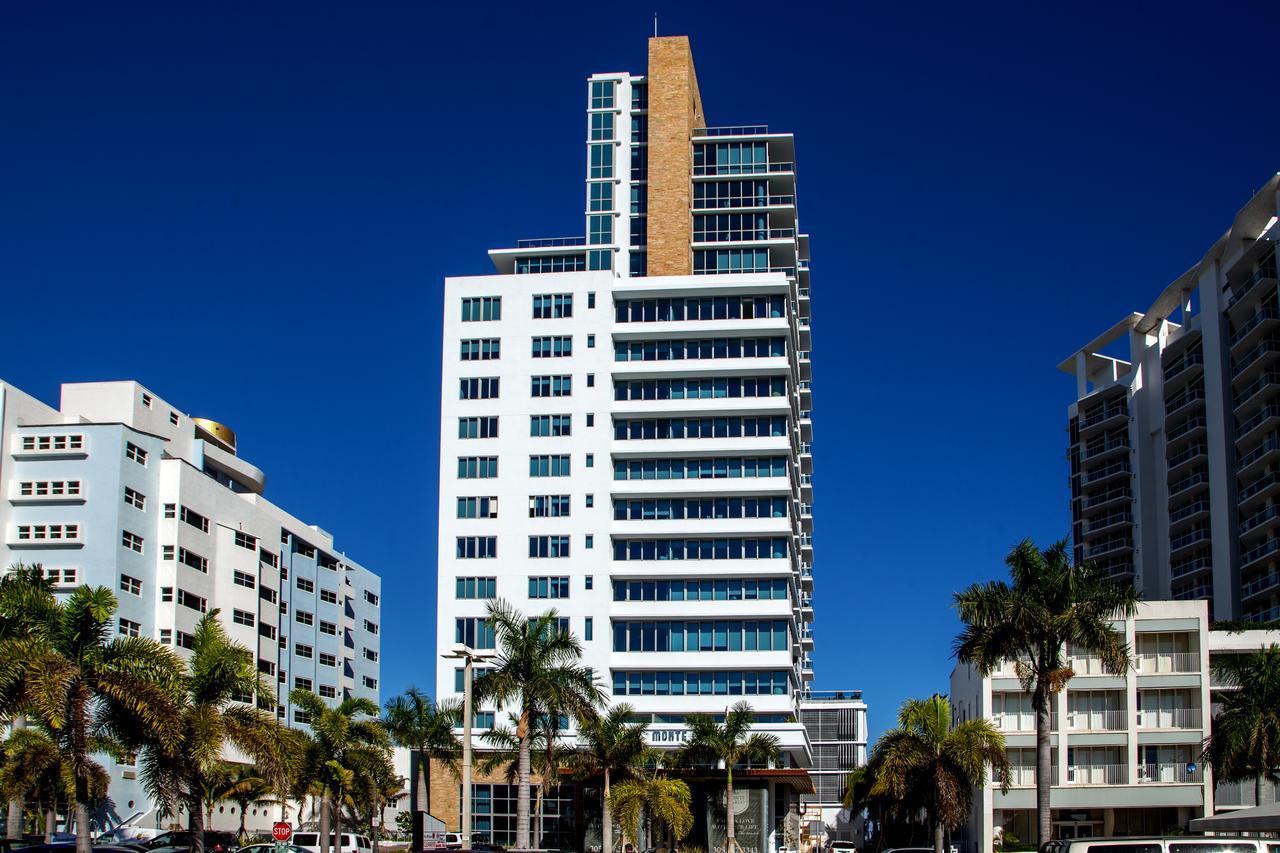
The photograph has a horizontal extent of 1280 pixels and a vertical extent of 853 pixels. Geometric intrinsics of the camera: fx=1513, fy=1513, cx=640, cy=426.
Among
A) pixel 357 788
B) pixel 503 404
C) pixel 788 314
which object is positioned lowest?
pixel 357 788

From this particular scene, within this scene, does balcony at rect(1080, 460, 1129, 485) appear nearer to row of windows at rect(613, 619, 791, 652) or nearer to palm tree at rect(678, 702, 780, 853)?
row of windows at rect(613, 619, 791, 652)

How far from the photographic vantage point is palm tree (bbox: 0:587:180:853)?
4069cm

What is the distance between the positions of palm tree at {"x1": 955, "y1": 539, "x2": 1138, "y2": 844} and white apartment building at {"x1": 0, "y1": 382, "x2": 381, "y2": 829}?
130 ft

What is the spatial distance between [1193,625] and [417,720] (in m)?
A: 45.8

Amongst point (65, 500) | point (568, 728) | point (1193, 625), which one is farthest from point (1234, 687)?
point (65, 500)

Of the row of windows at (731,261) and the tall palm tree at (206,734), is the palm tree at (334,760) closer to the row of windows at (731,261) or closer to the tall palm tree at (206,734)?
the tall palm tree at (206,734)

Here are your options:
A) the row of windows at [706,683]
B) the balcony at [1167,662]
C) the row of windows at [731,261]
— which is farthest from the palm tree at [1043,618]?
the row of windows at [731,261]

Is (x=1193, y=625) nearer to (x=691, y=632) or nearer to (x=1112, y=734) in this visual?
(x=1112, y=734)

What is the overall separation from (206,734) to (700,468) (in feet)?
192

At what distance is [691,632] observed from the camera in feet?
328

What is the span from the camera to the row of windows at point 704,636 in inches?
3907

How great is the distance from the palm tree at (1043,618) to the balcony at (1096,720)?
1037 inches

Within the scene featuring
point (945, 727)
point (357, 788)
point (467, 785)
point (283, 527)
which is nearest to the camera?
point (467, 785)

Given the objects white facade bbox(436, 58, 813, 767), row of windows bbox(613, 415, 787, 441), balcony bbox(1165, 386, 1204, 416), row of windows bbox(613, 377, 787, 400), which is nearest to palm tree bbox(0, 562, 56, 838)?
white facade bbox(436, 58, 813, 767)
